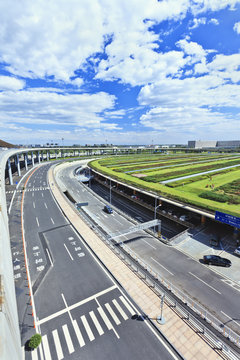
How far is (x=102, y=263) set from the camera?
25.2 metres

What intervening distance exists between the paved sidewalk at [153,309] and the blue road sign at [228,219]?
813 inches

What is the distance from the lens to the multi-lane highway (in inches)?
587

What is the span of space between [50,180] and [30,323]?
6180cm

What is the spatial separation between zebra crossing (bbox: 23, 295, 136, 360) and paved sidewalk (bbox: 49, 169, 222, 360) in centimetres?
182

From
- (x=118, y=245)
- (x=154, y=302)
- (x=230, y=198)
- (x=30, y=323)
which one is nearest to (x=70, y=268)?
(x=30, y=323)

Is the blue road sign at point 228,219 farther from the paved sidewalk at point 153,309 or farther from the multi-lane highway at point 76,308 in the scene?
the multi-lane highway at point 76,308

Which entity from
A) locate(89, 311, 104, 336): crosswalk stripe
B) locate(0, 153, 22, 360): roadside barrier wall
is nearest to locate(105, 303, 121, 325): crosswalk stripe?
locate(89, 311, 104, 336): crosswalk stripe

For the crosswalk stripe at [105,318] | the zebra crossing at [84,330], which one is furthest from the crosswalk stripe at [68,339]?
the crosswalk stripe at [105,318]

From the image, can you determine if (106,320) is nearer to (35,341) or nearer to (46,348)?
(46,348)

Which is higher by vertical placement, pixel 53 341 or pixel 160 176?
pixel 160 176

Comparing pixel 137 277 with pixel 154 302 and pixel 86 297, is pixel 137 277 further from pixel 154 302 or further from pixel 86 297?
pixel 86 297

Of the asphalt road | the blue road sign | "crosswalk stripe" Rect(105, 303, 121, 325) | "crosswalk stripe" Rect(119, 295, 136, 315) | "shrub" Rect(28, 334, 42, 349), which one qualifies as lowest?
the asphalt road

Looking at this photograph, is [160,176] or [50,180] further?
[50,180]

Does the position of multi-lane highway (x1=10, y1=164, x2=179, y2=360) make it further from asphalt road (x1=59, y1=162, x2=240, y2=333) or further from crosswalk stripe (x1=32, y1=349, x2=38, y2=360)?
asphalt road (x1=59, y1=162, x2=240, y2=333)
